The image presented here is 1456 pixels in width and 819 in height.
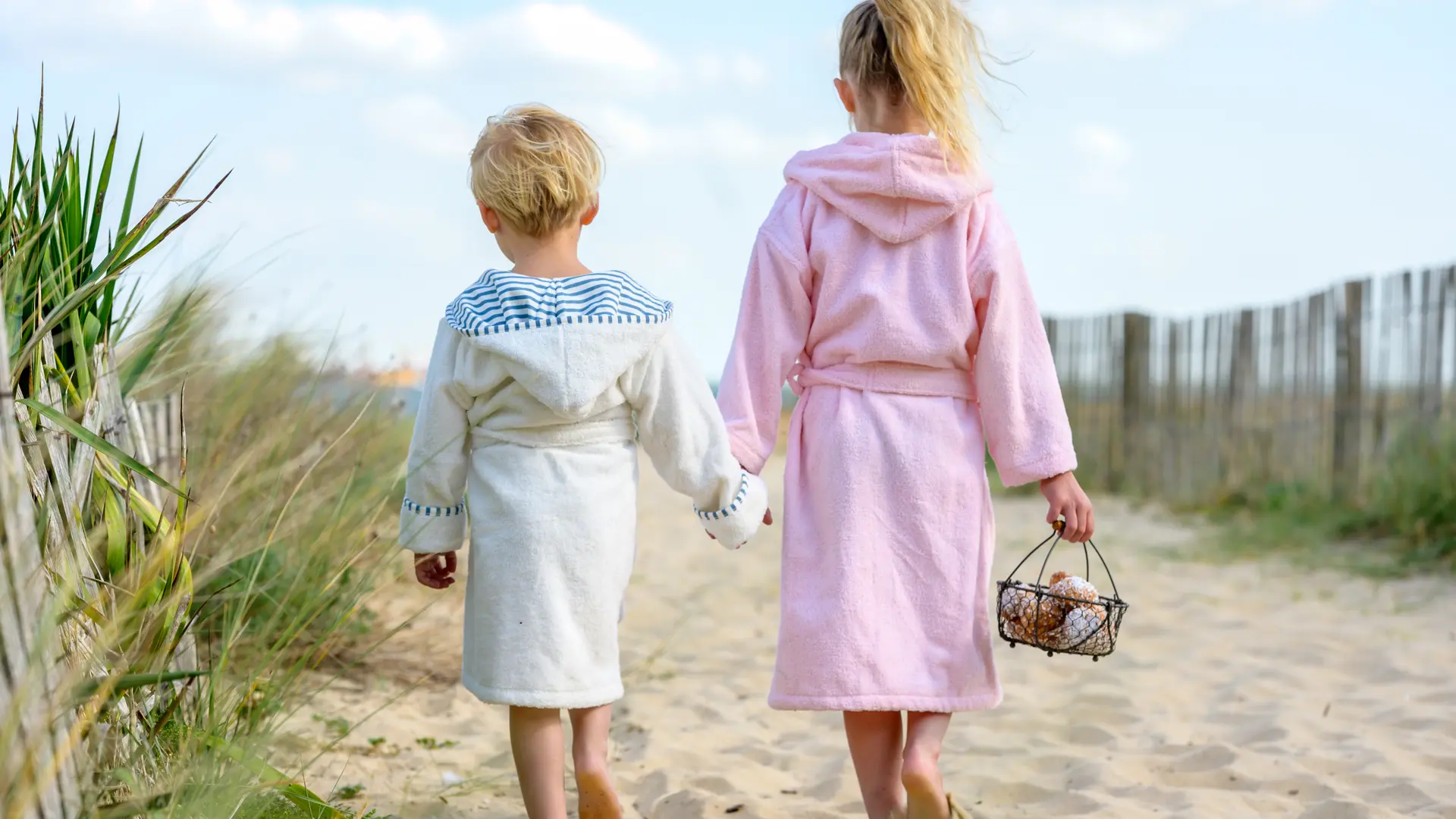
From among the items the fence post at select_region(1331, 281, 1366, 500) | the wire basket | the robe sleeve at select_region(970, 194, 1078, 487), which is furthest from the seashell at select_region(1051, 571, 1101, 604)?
the fence post at select_region(1331, 281, 1366, 500)

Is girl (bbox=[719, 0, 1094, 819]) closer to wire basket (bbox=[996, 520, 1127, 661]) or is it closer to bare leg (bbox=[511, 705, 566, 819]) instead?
wire basket (bbox=[996, 520, 1127, 661])

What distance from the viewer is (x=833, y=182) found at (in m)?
2.59

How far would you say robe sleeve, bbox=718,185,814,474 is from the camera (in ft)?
8.61

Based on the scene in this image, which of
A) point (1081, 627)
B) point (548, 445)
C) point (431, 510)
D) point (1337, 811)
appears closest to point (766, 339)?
point (548, 445)

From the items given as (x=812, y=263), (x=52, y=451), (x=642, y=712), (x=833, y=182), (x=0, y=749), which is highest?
(x=833, y=182)

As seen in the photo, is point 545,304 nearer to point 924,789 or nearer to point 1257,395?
point 924,789

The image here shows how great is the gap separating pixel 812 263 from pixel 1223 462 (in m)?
7.57

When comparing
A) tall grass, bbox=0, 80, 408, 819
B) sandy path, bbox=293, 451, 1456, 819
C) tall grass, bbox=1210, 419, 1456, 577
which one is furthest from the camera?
tall grass, bbox=1210, 419, 1456, 577

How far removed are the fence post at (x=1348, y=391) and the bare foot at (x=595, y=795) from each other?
22.4ft

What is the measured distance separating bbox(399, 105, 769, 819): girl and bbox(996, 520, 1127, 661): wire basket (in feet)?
2.09

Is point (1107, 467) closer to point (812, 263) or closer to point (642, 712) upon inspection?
point (642, 712)

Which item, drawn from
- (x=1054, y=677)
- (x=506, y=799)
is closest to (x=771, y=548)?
(x=1054, y=677)

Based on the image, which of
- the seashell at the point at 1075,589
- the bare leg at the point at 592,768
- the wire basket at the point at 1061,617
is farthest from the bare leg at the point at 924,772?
the bare leg at the point at 592,768

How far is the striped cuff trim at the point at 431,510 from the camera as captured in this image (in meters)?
2.44
